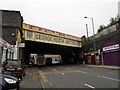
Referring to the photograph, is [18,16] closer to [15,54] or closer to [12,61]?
[15,54]

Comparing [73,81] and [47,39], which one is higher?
[47,39]

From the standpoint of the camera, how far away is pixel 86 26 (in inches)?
2805

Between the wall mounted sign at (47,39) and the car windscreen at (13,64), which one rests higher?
the wall mounted sign at (47,39)

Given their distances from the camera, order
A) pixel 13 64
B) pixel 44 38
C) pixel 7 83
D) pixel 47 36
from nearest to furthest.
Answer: pixel 7 83 → pixel 13 64 → pixel 44 38 → pixel 47 36

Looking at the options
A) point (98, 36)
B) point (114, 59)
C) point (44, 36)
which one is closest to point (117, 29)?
point (114, 59)

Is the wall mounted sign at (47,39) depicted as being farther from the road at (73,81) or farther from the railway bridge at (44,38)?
the road at (73,81)

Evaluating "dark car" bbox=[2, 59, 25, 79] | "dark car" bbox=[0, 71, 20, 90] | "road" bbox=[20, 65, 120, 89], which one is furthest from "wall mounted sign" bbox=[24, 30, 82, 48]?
"dark car" bbox=[0, 71, 20, 90]

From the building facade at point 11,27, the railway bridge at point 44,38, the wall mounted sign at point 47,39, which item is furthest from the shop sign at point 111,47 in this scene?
the building facade at point 11,27

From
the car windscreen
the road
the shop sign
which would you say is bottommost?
the road

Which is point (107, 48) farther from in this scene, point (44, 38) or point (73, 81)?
point (73, 81)

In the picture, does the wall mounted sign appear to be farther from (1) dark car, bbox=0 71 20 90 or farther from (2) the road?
(1) dark car, bbox=0 71 20 90

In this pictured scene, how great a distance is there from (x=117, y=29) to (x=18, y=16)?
57.7ft

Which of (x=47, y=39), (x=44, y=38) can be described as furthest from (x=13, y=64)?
(x=47, y=39)

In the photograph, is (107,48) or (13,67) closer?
(13,67)
